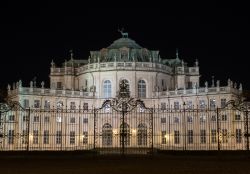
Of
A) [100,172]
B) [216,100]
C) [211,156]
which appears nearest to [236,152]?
[211,156]

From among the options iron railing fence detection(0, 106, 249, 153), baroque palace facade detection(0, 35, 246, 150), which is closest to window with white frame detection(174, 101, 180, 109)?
baroque palace facade detection(0, 35, 246, 150)

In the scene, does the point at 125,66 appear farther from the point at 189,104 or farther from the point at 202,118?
the point at 202,118

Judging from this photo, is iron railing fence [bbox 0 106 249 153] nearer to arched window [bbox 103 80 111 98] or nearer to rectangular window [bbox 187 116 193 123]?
rectangular window [bbox 187 116 193 123]

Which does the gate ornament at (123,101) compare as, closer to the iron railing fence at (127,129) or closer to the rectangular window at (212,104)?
the iron railing fence at (127,129)

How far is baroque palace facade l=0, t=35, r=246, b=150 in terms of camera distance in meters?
73.2

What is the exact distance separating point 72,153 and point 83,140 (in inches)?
1474

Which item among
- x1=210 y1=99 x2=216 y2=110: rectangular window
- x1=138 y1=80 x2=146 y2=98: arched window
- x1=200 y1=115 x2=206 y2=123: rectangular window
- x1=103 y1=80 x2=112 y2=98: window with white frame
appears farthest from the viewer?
x1=138 y1=80 x2=146 y2=98: arched window

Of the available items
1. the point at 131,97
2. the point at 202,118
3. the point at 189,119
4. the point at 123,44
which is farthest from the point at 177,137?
the point at 123,44

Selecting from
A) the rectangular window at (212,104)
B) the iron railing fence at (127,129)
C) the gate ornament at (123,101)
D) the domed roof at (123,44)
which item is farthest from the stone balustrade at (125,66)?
the gate ornament at (123,101)

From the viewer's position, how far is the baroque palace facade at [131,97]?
Answer: 73.2 m

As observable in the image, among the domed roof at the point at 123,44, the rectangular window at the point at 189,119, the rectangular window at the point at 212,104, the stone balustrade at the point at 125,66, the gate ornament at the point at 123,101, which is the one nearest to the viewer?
the gate ornament at the point at 123,101

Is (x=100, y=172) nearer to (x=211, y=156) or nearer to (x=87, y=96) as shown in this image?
(x=211, y=156)

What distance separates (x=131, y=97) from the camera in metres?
77.2

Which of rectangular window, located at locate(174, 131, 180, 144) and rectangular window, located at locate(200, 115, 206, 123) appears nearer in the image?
rectangular window, located at locate(200, 115, 206, 123)
